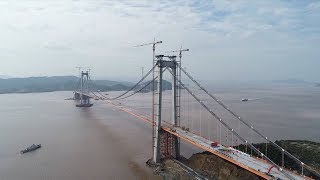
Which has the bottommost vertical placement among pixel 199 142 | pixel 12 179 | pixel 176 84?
pixel 12 179

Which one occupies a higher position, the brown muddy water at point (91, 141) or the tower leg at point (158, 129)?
Answer: the tower leg at point (158, 129)

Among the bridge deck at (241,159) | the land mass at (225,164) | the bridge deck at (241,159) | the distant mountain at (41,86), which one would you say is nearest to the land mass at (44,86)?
the distant mountain at (41,86)

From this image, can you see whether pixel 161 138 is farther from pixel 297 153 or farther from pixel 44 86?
pixel 44 86

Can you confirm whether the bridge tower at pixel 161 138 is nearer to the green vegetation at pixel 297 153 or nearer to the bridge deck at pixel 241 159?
the bridge deck at pixel 241 159

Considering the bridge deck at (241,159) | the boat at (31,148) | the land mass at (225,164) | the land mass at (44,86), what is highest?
the land mass at (44,86)

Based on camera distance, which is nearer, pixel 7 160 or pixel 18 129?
pixel 7 160

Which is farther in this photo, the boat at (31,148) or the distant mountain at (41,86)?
the distant mountain at (41,86)

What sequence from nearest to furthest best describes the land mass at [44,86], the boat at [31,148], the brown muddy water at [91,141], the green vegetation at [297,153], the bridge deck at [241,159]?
1. the bridge deck at [241,159]
2. the green vegetation at [297,153]
3. the brown muddy water at [91,141]
4. the boat at [31,148]
5. the land mass at [44,86]

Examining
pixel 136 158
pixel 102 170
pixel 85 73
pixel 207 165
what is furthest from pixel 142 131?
pixel 85 73

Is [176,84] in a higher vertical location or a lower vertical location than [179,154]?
higher

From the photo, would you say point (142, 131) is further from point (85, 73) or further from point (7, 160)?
point (85, 73)

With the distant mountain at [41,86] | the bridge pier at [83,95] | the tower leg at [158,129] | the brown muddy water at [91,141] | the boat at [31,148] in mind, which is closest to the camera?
the brown muddy water at [91,141]
